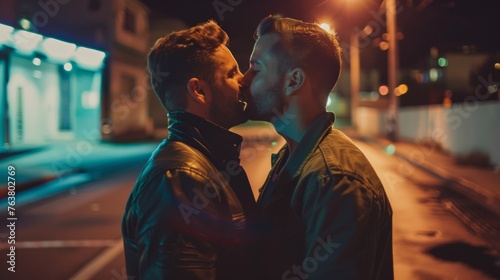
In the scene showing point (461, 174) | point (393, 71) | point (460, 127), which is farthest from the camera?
point (393, 71)

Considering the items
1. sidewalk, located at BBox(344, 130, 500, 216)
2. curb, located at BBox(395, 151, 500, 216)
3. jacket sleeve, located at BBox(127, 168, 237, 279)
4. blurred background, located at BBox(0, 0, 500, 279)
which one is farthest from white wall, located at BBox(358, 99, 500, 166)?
jacket sleeve, located at BBox(127, 168, 237, 279)

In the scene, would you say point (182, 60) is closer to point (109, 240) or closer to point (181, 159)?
point (181, 159)

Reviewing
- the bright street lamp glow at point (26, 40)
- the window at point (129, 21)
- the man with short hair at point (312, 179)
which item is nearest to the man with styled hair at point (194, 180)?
the man with short hair at point (312, 179)

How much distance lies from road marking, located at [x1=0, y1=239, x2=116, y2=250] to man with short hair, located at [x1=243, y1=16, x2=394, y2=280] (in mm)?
5405

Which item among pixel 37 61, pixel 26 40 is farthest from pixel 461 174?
pixel 37 61

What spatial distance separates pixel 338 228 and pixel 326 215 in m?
0.05

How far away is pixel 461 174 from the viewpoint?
13.9 m

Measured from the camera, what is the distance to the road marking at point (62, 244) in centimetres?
660

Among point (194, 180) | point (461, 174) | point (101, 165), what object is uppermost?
point (194, 180)

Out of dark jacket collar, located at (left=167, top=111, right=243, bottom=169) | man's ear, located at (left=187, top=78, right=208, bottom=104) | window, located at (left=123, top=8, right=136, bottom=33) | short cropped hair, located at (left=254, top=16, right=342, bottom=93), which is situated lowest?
dark jacket collar, located at (left=167, top=111, right=243, bottom=169)

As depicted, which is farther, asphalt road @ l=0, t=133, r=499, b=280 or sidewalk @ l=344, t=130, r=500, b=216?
sidewalk @ l=344, t=130, r=500, b=216

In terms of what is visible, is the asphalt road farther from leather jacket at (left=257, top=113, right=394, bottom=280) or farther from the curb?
leather jacket at (left=257, top=113, right=394, bottom=280)

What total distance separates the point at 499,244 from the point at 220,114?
21.1 feet

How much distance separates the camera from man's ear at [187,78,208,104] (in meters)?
1.72
